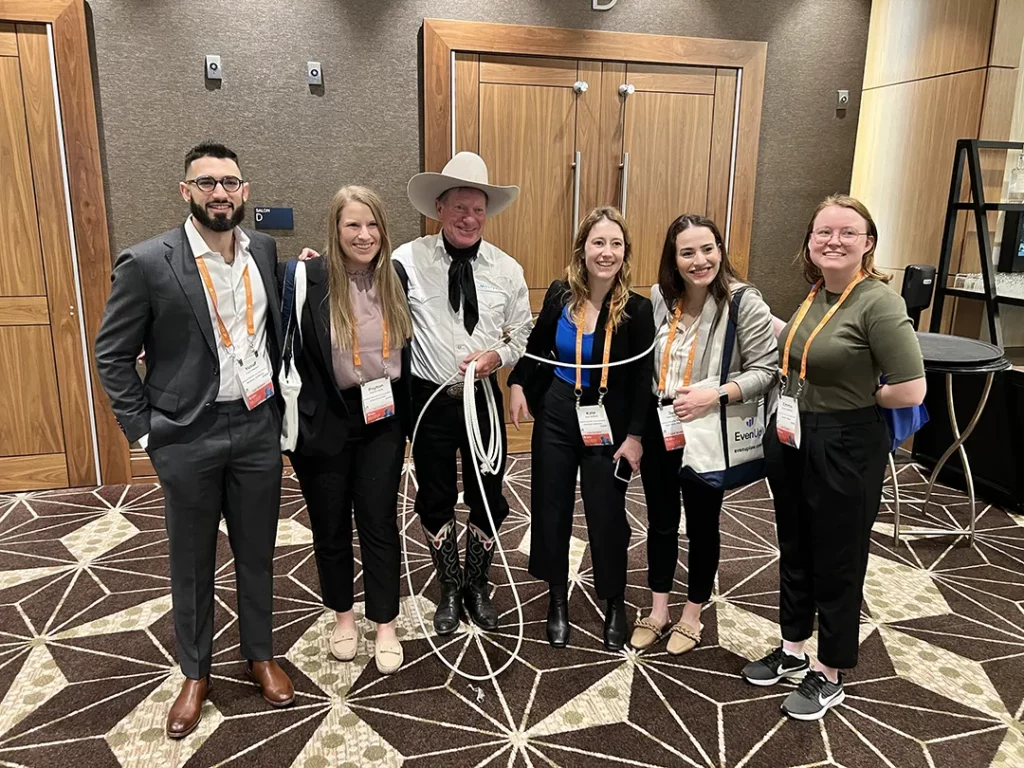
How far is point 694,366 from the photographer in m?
2.30

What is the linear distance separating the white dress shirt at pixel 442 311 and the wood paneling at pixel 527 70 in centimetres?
205

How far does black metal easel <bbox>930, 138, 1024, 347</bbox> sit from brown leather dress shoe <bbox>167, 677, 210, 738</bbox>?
386 cm

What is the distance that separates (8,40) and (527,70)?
102 inches

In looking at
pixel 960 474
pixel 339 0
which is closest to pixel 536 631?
pixel 960 474

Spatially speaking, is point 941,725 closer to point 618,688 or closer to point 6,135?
point 618,688

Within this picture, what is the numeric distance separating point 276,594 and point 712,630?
1.68 meters

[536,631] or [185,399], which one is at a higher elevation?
[185,399]

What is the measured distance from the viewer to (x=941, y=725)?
2225 millimetres

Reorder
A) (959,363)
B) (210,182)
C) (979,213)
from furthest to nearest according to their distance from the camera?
1. (979,213)
2. (959,363)
3. (210,182)

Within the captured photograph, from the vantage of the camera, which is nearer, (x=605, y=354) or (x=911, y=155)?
(x=605, y=354)

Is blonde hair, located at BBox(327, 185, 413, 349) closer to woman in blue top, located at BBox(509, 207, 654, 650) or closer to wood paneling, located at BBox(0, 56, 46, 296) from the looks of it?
woman in blue top, located at BBox(509, 207, 654, 650)

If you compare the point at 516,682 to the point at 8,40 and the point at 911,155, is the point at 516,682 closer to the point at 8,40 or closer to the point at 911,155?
the point at 8,40

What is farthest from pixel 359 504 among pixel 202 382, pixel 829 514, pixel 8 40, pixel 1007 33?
pixel 1007 33

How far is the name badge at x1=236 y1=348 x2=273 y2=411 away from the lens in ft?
6.70
